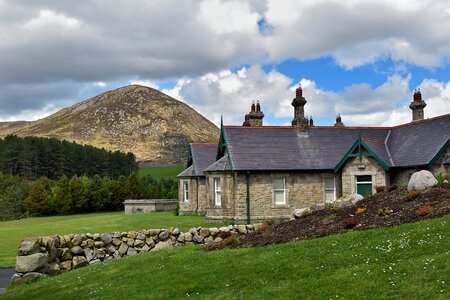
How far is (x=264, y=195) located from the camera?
33375mm

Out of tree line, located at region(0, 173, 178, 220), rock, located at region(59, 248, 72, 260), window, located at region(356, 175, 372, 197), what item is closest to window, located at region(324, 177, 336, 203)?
window, located at region(356, 175, 372, 197)

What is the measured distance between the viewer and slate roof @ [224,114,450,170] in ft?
105

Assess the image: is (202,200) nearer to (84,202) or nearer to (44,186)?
(84,202)

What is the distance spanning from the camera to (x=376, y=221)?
15.9 metres

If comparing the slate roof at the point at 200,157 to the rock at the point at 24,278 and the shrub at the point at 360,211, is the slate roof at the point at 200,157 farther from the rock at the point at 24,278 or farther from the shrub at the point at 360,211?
the shrub at the point at 360,211

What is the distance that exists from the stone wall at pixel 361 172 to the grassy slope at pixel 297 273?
60.6 feet

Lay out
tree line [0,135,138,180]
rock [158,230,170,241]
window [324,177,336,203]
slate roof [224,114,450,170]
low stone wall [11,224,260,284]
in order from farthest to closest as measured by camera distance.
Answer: tree line [0,135,138,180] < window [324,177,336,203] < slate roof [224,114,450,170] < rock [158,230,170,241] < low stone wall [11,224,260,284]

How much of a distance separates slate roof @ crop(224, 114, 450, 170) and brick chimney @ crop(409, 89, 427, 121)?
3.06m

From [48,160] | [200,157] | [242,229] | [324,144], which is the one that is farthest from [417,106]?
[48,160]

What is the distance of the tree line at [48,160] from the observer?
117 m

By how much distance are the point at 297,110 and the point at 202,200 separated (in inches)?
500

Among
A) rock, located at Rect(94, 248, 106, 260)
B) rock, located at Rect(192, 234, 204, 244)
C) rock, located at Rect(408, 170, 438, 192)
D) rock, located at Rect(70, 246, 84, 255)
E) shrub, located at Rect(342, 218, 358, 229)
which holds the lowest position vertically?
rock, located at Rect(94, 248, 106, 260)

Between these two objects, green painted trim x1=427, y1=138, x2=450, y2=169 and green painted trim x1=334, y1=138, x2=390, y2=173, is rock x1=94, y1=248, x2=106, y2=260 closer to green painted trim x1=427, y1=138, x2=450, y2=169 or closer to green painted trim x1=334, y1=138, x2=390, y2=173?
green painted trim x1=334, y1=138, x2=390, y2=173

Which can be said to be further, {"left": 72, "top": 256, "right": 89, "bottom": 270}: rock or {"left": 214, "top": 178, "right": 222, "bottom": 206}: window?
{"left": 214, "top": 178, "right": 222, "bottom": 206}: window
